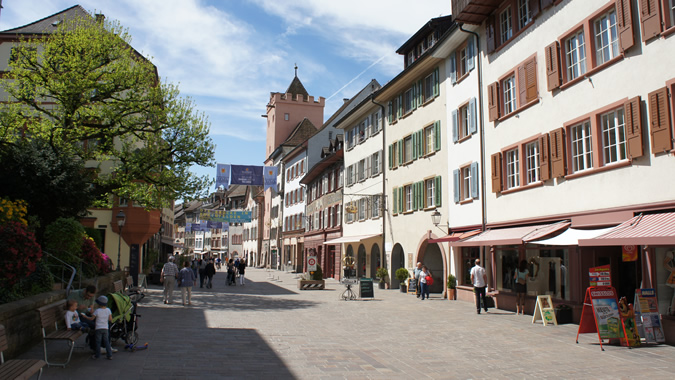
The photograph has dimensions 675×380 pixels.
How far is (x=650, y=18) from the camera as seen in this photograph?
Answer: 12.3m

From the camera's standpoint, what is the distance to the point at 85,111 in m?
22.7

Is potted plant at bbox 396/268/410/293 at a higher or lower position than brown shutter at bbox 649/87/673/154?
lower

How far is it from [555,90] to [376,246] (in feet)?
65.7

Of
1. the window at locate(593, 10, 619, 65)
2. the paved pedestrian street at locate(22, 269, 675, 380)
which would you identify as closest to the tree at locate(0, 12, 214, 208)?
the paved pedestrian street at locate(22, 269, 675, 380)

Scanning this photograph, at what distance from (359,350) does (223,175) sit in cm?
2817

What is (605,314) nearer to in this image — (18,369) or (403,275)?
(18,369)

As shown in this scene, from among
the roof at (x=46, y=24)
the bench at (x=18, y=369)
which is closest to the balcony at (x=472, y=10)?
the bench at (x=18, y=369)

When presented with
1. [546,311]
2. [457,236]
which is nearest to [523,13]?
[457,236]

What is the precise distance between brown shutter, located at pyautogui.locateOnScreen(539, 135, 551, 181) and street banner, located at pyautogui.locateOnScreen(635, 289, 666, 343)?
5675mm

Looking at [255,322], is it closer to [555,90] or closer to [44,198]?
[44,198]

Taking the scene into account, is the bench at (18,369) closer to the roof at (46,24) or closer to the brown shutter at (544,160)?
the brown shutter at (544,160)

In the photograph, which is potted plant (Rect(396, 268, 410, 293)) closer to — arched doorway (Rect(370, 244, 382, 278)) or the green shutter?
the green shutter

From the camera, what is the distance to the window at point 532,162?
1747 cm

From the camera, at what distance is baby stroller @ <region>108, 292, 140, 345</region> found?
33.3 ft
